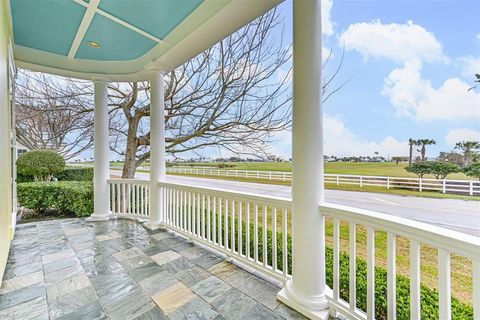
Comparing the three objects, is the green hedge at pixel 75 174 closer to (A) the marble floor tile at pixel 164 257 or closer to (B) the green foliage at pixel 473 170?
(A) the marble floor tile at pixel 164 257

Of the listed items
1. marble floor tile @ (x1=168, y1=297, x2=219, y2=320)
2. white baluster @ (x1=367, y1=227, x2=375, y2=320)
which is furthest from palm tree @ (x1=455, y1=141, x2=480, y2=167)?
marble floor tile @ (x1=168, y1=297, x2=219, y2=320)

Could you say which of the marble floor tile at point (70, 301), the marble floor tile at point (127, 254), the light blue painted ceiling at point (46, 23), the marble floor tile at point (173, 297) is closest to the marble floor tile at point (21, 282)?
the marble floor tile at point (70, 301)

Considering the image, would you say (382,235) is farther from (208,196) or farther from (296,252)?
(208,196)

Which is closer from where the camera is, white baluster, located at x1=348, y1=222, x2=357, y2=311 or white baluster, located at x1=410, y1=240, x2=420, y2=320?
white baluster, located at x1=410, y1=240, x2=420, y2=320

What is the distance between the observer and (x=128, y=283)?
7.31 feet

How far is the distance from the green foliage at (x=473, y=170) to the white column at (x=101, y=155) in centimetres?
514

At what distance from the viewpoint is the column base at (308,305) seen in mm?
1717

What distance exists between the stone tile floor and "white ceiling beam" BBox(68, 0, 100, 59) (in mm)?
2829

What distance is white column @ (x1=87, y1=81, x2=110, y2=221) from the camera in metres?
4.43

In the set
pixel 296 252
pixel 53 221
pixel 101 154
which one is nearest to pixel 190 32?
pixel 296 252

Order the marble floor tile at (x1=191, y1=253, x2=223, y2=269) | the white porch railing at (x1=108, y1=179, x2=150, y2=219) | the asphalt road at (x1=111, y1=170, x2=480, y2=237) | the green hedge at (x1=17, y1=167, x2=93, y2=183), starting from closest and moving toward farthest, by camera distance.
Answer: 1. the asphalt road at (x1=111, y1=170, x2=480, y2=237)
2. the marble floor tile at (x1=191, y1=253, x2=223, y2=269)
3. the white porch railing at (x1=108, y1=179, x2=150, y2=219)
4. the green hedge at (x1=17, y1=167, x2=93, y2=183)

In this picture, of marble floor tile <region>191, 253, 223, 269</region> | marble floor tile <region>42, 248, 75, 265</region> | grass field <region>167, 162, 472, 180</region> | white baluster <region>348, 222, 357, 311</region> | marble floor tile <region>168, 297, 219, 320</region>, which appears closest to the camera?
grass field <region>167, 162, 472, 180</region>

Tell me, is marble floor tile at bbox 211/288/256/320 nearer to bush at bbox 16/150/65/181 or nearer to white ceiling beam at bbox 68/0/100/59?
Result: white ceiling beam at bbox 68/0/100/59

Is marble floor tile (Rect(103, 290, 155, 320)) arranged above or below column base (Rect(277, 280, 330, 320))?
below
